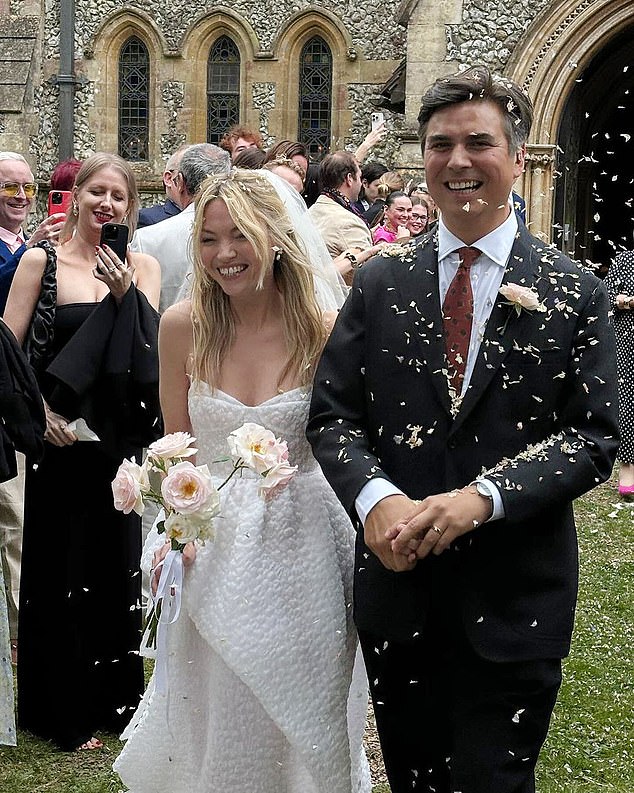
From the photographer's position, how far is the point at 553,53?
55.2ft

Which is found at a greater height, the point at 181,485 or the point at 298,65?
the point at 298,65

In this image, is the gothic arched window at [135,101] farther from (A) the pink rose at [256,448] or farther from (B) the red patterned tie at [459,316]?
(B) the red patterned tie at [459,316]

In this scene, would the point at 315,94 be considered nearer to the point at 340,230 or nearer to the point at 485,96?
the point at 340,230

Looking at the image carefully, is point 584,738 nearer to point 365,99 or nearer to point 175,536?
point 175,536

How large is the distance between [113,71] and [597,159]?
30.4 ft

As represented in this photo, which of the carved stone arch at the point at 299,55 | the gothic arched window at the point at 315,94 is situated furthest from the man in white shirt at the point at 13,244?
the gothic arched window at the point at 315,94

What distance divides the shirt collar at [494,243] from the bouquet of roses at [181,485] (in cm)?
69

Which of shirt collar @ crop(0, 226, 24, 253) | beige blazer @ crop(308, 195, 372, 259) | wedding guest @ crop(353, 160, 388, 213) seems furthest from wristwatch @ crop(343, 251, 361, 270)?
wedding guest @ crop(353, 160, 388, 213)

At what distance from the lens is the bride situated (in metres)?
3.38

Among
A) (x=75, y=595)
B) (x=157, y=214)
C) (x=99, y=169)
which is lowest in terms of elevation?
(x=75, y=595)

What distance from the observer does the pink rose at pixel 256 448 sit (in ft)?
10.6

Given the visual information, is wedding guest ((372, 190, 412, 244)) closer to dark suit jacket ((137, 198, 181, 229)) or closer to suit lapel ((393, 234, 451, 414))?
dark suit jacket ((137, 198, 181, 229))

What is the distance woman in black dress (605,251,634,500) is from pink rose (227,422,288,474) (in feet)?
21.8

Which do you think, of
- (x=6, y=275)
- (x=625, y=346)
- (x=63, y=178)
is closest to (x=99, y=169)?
(x=6, y=275)
